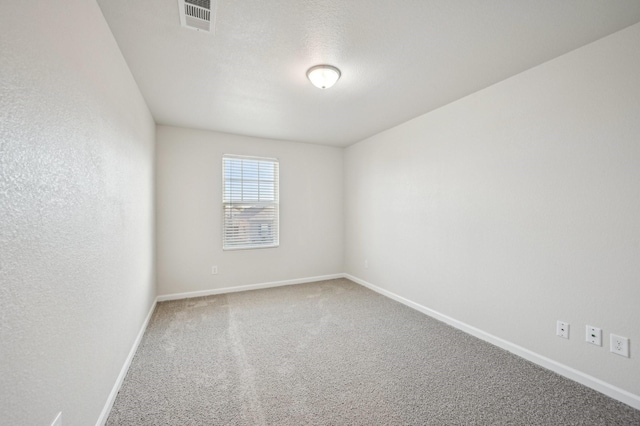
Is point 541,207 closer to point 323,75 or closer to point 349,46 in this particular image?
point 349,46

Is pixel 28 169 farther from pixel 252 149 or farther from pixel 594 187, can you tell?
pixel 252 149

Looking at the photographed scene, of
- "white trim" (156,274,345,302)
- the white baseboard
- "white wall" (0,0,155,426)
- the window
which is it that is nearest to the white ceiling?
"white wall" (0,0,155,426)

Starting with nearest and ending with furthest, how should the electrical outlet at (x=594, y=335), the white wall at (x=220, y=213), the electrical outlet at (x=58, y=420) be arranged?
the electrical outlet at (x=58, y=420) < the electrical outlet at (x=594, y=335) < the white wall at (x=220, y=213)

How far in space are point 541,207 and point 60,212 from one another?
307cm

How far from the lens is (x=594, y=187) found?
188 centimetres

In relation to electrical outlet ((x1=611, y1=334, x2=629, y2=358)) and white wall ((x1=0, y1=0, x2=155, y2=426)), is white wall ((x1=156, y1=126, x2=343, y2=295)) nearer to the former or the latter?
white wall ((x1=0, y1=0, x2=155, y2=426))

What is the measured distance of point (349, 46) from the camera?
1933 millimetres

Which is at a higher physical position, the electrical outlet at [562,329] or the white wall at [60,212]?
the white wall at [60,212]

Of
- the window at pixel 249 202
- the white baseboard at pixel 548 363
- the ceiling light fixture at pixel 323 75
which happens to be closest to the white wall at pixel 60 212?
the ceiling light fixture at pixel 323 75

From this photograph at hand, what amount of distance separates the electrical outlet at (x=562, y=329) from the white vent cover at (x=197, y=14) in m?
3.23

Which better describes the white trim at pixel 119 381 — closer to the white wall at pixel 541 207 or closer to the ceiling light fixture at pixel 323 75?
the ceiling light fixture at pixel 323 75

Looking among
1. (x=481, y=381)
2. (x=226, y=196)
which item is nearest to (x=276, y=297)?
(x=226, y=196)

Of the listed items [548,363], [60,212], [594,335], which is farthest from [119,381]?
[594,335]

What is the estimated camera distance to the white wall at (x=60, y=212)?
844mm
